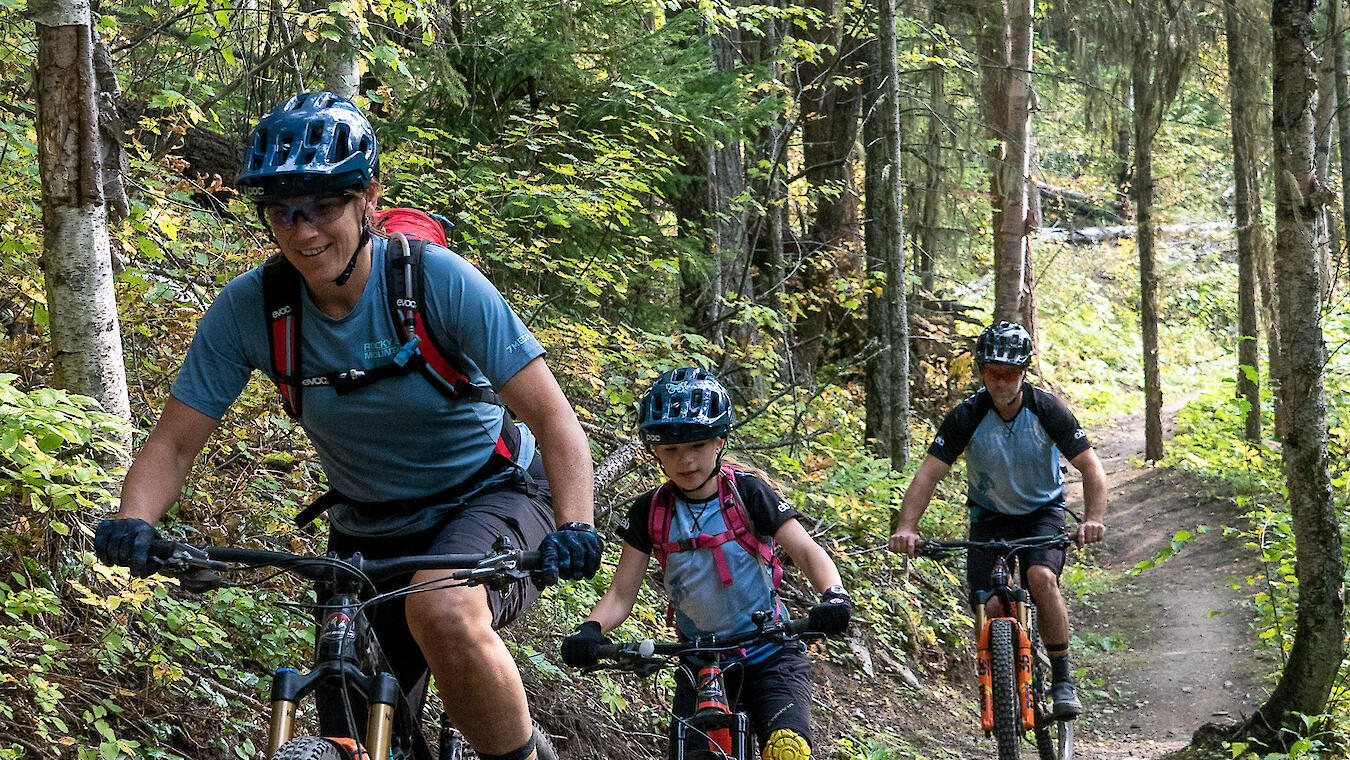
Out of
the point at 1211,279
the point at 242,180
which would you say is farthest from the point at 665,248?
the point at 1211,279

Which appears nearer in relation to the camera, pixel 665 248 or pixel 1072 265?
pixel 665 248

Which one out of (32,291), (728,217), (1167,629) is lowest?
(1167,629)

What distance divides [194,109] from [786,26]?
29.5ft

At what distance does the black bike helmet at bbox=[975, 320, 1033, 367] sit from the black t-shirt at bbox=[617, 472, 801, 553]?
3.08m

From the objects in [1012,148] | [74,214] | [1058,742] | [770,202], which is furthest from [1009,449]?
[1012,148]

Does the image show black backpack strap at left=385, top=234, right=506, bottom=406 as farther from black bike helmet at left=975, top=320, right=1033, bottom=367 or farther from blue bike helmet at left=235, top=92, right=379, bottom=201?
black bike helmet at left=975, top=320, right=1033, bottom=367

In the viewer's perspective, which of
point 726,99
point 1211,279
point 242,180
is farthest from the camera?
point 1211,279

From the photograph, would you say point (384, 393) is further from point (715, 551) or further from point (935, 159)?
point (935, 159)

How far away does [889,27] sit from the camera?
1220 cm

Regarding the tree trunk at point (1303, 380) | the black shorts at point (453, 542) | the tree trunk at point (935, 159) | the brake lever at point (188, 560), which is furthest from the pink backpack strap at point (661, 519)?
the tree trunk at point (935, 159)

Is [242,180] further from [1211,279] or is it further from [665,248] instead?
[1211,279]

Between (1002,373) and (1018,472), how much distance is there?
68 centimetres

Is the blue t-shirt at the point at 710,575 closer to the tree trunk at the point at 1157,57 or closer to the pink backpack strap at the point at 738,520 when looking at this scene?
the pink backpack strap at the point at 738,520

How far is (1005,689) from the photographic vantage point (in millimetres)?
7234
